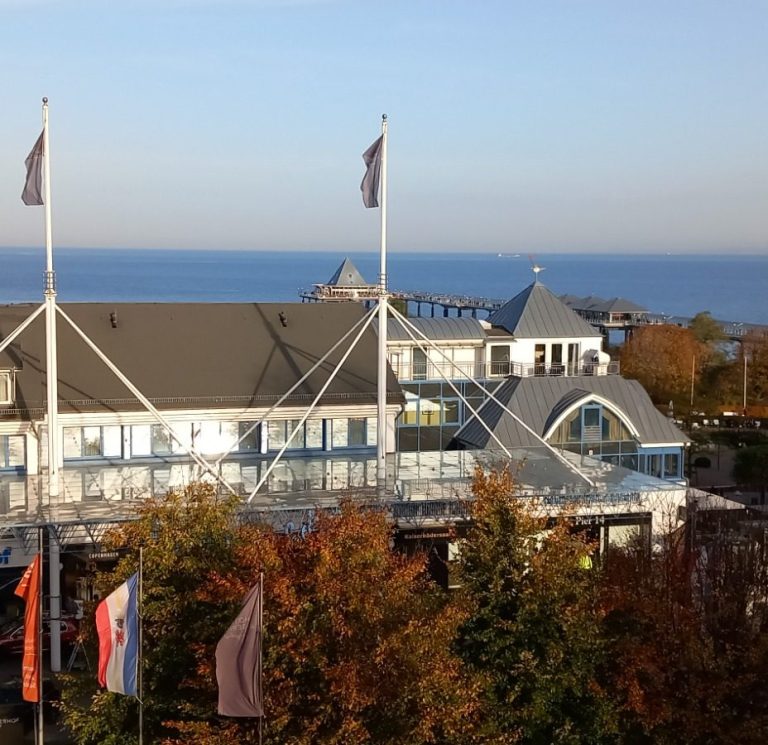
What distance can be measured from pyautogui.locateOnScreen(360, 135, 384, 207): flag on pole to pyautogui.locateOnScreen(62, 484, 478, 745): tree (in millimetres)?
10113

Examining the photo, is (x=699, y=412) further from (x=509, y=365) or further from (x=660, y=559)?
(x=660, y=559)

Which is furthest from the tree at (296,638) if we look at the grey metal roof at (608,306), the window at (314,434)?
the grey metal roof at (608,306)

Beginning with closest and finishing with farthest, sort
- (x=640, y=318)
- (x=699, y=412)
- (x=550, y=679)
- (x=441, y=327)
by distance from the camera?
(x=550, y=679) < (x=441, y=327) < (x=699, y=412) < (x=640, y=318)

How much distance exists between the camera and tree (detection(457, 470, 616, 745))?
1927 cm

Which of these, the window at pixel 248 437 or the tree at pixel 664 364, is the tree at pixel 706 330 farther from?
the window at pixel 248 437

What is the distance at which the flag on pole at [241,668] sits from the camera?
16.6m

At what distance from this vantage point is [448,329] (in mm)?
42344

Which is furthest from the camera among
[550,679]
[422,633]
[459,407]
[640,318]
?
[640,318]

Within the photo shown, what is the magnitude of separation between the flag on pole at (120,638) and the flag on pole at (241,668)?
1.67m

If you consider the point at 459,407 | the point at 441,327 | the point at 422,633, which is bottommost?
the point at 422,633

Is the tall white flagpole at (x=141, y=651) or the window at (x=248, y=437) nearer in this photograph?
the tall white flagpole at (x=141, y=651)

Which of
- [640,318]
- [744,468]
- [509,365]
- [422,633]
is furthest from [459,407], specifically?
[640,318]

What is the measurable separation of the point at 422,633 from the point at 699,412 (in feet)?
171

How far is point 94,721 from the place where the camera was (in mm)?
18922
